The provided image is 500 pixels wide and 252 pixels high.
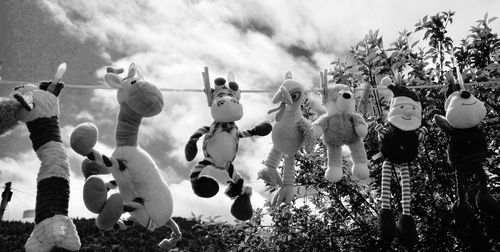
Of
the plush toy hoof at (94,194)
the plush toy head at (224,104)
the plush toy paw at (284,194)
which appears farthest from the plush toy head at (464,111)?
the plush toy hoof at (94,194)

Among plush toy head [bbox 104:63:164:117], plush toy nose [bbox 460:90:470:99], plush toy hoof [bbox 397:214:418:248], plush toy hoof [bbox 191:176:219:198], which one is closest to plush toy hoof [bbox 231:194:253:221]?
plush toy hoof [bbox 191:176:219:198]

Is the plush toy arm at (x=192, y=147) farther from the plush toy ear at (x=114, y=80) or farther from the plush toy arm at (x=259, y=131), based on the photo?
the plush toy ear at (x=114, y=80)

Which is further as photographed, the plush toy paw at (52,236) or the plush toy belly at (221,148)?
the plush toy belly at (221,148)

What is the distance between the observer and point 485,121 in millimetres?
4125

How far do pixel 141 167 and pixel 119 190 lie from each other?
16 centimetres

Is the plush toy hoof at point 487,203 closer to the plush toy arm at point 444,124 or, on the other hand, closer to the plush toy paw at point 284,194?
the plush toy arm at point 444,124

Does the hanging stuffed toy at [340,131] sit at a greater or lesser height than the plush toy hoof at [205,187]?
greater

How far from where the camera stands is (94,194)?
2.21m

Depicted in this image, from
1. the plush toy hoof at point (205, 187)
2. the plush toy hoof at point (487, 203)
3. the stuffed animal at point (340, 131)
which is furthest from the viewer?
the stuffed animal at point (340, 131)

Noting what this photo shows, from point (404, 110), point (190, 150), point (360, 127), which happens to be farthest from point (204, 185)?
point (404, 110)

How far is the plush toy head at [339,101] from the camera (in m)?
2.93

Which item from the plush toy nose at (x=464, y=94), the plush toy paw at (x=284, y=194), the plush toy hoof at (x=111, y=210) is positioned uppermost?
the plush toy nose at (x=464, y=94)

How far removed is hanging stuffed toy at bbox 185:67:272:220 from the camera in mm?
2619

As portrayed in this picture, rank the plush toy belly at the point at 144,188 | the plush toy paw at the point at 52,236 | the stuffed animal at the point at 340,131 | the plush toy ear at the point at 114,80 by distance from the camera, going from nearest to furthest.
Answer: the plush toy paw at the point at 52,236 < the plush toy belly at the point at 144,188 < the plush toy ear at the point at 114,80 < the stuffed animal at the point at 340,131
